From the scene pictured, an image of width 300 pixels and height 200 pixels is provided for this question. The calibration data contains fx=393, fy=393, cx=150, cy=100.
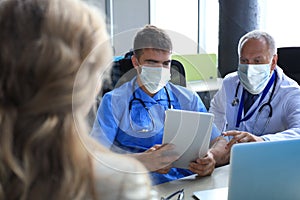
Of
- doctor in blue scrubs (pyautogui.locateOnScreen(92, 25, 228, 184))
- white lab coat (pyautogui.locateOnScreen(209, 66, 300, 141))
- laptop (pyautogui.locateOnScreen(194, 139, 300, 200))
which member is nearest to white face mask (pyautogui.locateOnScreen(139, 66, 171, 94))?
doctor in blue scrubs (pyautogui.locateOnScreen(92, 25, 228, 184))

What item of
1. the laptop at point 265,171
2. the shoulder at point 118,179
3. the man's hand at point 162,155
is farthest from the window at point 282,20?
the shoulder at point 118,179

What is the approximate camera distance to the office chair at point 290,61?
7.97ft

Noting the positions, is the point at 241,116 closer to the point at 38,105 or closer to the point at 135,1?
the point at 38,105

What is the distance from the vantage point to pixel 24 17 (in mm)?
582

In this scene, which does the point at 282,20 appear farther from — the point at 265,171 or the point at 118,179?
the point at 118,179

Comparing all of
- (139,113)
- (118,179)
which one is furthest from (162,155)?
(118,179)

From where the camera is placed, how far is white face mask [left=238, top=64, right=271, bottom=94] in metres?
2.01

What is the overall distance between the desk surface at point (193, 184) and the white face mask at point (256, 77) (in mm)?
621

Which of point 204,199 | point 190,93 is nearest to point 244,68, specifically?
point 190,93

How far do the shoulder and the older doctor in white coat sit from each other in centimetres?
131

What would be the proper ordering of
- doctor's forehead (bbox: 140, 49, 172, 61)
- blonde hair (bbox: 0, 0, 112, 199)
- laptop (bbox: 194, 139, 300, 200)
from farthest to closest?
doctor's forehead (bbox: 140, 49, 172, 61) < laptop (bbox: 194, 139, 300, 200) < blonde hair (bbox: 0, 0, 112, 199)

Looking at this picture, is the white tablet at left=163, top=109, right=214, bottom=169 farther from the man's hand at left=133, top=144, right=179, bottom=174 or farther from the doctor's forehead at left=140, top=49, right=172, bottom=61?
the doctor's forehead at left=140, top=49, right=172, bottom=61

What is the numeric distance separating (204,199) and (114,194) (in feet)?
2.28

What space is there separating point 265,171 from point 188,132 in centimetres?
38
